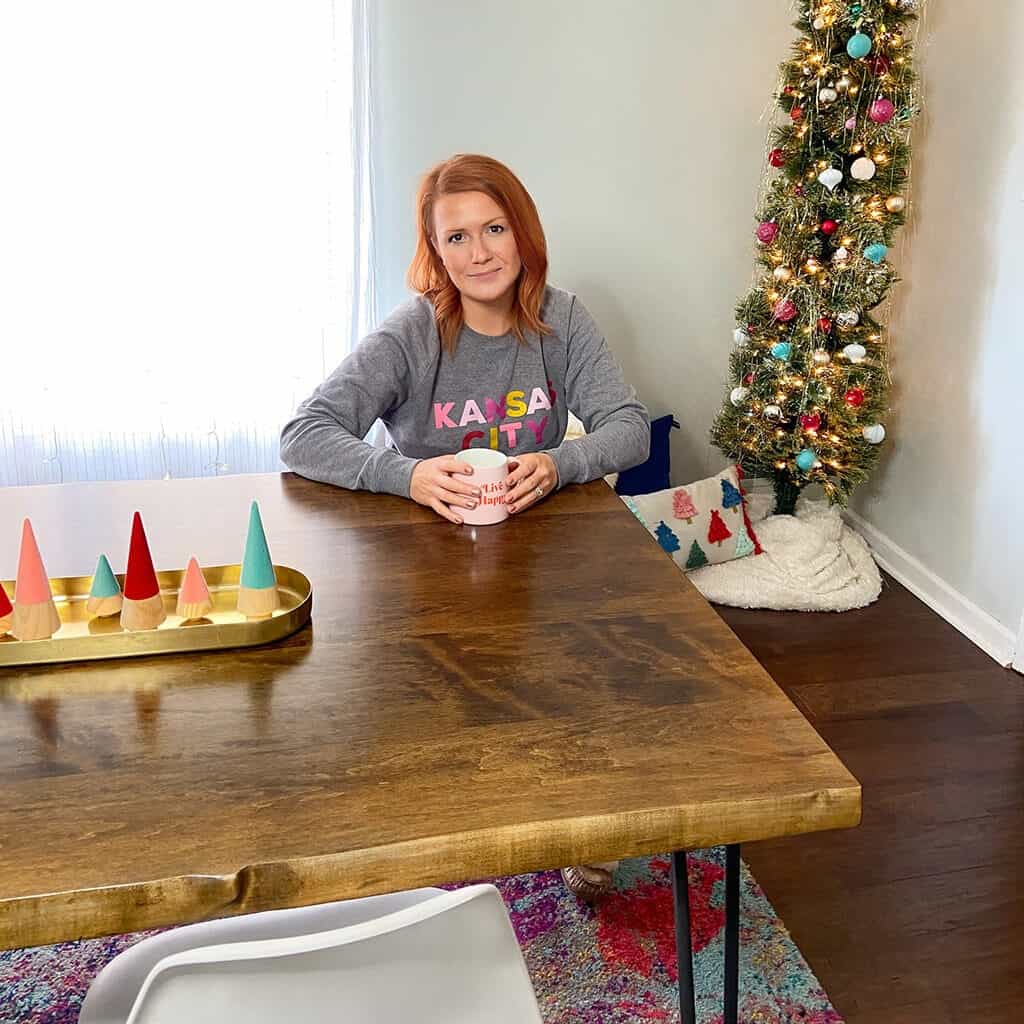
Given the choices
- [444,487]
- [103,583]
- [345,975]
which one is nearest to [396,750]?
[345,975]

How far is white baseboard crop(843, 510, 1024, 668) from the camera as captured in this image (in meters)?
2.80

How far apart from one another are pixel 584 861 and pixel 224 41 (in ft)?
8.48

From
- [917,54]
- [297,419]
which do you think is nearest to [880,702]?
[297,419]

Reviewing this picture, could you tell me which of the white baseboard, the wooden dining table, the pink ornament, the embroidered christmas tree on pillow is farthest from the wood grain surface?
the pink ornament

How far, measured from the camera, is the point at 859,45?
2.71 meters

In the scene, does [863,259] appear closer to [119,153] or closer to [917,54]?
[917,54]

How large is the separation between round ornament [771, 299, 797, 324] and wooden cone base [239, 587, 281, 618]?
2141 millimetres

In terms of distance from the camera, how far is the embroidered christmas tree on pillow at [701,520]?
3008 millimetres

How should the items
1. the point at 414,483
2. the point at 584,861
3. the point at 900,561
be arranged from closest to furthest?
the point at 584,861 → the point at 414,483 → the point at 900,561

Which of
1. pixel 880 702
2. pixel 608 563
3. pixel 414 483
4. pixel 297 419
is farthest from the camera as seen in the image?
pixel 880 702

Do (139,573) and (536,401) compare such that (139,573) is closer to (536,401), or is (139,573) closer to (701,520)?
(536,401)

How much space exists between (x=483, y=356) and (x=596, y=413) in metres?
0.24

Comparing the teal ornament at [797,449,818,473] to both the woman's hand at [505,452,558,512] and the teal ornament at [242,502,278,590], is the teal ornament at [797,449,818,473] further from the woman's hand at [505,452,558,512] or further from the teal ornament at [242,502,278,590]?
the teal ornament at [242,502,278,590]

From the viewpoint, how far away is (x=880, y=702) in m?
2.57
